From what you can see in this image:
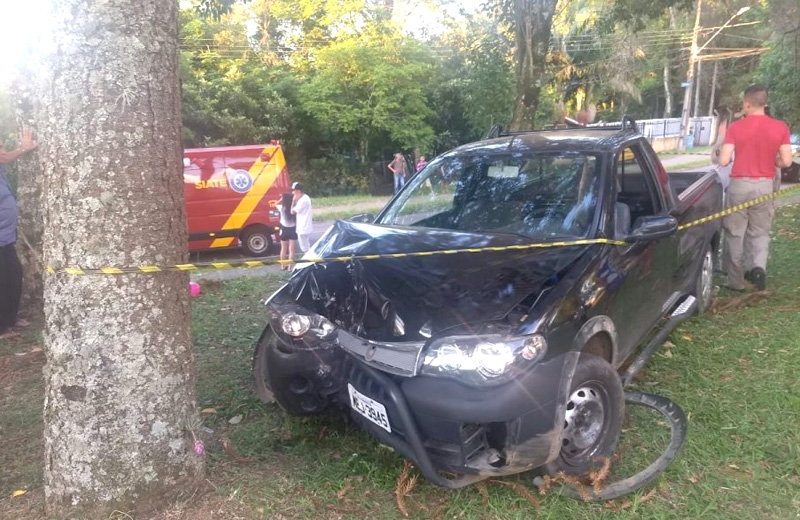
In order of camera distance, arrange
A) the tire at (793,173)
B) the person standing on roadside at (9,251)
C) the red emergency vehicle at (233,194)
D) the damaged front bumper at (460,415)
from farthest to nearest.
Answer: the tire at (793,173) → the red emergency vehicle at (233,194) → the person standing on roadside at (9,251) → the damaged front bumper at (460,415)

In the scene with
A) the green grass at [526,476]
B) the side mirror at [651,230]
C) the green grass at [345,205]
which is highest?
the side mirror at [651,230]

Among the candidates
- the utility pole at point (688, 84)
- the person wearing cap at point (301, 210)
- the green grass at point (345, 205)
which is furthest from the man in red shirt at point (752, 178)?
the utility pole at point (688, 84)

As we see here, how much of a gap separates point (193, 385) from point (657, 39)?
43579mm

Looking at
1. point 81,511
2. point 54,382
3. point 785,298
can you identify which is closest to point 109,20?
point 54,382

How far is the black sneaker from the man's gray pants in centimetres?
4

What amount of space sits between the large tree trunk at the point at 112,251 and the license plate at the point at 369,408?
32.3 inches

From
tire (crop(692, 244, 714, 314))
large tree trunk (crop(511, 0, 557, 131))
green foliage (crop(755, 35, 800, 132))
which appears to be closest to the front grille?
tire (crop(692, 244, 714, 314))

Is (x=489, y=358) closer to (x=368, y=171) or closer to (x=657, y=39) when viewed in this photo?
(x=368, y=171)

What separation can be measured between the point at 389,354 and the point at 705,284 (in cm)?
405

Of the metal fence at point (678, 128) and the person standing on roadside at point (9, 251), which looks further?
the metal fence at point (678, 128)

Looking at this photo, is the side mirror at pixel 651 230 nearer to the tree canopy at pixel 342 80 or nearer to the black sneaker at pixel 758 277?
the black sneaker at pixel 758 277

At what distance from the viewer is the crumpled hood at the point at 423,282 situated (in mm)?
3182

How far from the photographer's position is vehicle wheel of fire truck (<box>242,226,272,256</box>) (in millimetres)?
12945

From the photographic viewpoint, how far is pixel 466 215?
14.5 feet
